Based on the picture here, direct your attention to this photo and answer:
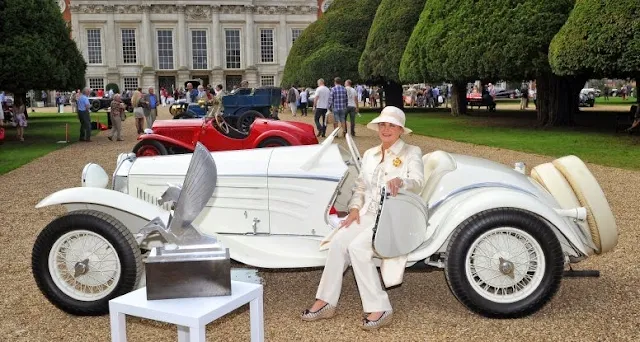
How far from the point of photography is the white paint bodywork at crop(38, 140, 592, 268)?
4.08 m

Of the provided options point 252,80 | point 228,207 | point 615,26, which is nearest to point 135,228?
point 228,207

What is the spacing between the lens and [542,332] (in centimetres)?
391

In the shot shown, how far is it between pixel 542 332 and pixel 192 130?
8.87 m

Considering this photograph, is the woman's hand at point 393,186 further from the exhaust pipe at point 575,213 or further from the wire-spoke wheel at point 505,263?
the exhaust pipe at point 575,213

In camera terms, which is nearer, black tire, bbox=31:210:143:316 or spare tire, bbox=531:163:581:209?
black tire, bbox=31:210:143:316

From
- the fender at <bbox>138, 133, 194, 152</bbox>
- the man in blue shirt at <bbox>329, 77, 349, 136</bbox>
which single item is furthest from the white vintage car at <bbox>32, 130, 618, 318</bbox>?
the man in blue shirt at <bbox>329, 77, 349, 136</bbox>

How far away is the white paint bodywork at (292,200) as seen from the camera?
4.08 meters

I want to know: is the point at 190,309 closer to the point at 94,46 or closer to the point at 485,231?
the point at 485,231

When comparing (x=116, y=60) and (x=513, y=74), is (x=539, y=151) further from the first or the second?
(x=116, y=60)

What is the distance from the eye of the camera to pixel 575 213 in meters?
4.10

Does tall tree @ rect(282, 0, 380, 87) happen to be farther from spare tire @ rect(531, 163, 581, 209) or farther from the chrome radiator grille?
spare tire @ rect(531, 163, 581, 209)

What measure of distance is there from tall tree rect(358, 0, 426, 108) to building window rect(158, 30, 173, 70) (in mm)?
40956

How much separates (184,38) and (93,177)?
210 feet

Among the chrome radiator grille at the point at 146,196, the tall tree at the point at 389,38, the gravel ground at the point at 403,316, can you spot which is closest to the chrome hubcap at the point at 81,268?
the gravel ground at the point at 403,316
